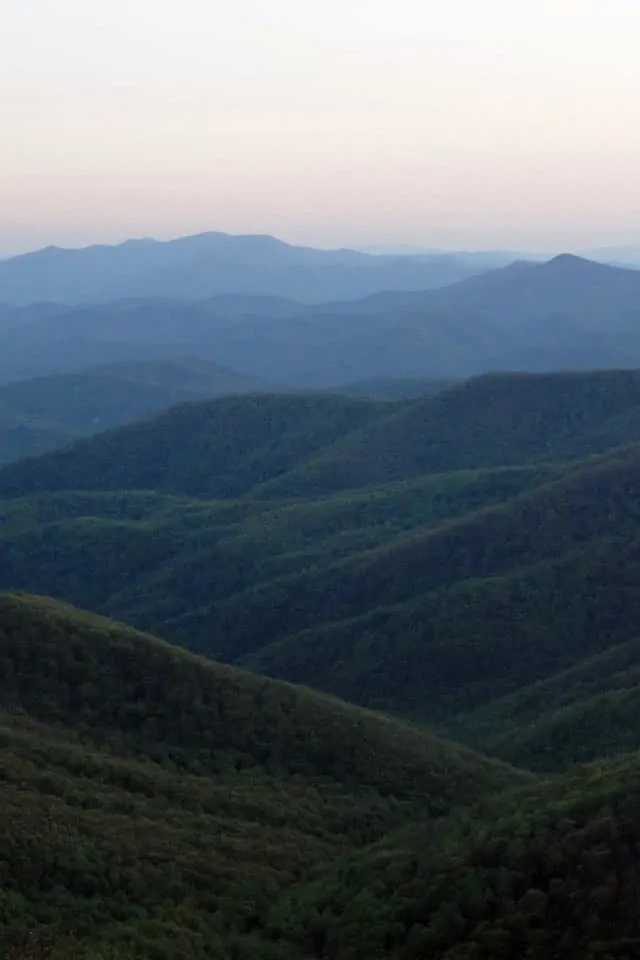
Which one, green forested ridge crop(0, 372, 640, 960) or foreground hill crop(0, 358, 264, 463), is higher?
foreground hill crop(0, 358, 264, 463)

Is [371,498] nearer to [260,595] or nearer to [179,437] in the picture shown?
[260,595]

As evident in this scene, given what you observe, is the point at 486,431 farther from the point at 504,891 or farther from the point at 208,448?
the point at 504,891

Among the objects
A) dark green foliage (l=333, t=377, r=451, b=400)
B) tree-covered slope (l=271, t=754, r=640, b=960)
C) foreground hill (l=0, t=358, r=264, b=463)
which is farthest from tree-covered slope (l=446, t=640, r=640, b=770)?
foreground hill (l=0, t=358, r=264, b=463)

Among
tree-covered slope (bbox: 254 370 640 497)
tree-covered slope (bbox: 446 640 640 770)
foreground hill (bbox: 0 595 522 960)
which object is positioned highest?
tree-covered slope (bbox: 254 370 640 497)

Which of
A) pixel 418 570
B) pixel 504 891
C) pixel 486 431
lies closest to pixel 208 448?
pixel 486 431

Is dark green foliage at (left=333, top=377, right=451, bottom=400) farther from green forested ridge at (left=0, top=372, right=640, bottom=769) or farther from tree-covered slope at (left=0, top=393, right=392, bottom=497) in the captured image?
green forested ridge at (left=0, top=372, right=640, bottom=769)

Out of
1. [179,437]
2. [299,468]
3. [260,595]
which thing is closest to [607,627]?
[260,595]
